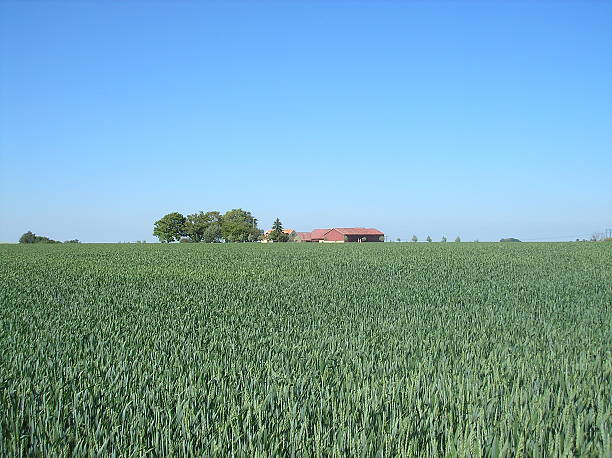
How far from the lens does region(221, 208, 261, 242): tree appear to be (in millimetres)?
102000

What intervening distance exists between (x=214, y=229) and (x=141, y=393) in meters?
102

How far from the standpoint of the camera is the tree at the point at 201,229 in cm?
10478

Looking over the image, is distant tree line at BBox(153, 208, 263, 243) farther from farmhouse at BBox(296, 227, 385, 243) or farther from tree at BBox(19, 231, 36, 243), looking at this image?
tree at BBox(19, 231, 36, 243)

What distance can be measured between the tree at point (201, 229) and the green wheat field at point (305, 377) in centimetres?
9539

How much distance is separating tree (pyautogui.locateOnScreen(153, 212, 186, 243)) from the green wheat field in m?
96.5

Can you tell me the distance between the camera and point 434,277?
1533 cm

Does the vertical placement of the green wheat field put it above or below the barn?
below

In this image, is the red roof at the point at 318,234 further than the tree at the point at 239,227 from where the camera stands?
Yes

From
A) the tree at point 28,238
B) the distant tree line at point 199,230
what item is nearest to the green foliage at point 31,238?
the tree at point 28,238

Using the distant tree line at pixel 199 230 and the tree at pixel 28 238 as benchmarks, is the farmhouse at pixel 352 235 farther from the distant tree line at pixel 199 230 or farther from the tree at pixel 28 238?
the tree at pixel 28 238

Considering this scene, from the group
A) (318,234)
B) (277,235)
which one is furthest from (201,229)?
(318,234)

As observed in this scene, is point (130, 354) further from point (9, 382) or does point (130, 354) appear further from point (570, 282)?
point (570, 282)

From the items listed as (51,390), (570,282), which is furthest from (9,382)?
(570,282)

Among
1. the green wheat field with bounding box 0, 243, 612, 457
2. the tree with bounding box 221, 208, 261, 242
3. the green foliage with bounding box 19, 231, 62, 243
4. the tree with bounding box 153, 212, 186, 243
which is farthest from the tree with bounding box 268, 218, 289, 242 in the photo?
the green wheat field with bounding box 0, 243, 612, 457
